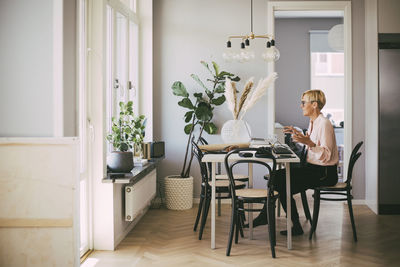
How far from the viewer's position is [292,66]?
9.00 m

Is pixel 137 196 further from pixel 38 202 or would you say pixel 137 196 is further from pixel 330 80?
pixel 330 80

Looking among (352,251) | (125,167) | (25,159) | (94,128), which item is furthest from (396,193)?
(25,159)

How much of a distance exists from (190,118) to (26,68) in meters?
2.85

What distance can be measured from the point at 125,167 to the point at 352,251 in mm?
2052

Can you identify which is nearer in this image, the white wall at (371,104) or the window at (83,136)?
the window at (83,136)

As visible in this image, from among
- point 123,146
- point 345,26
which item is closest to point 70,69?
point 123,146

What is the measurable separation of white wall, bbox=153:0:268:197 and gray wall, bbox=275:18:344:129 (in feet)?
11.5

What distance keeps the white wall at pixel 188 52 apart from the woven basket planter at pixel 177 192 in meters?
0.57

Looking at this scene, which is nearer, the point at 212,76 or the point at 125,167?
the point at 125,167

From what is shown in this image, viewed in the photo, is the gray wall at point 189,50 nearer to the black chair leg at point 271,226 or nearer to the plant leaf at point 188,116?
the plant leaf at point 188,116

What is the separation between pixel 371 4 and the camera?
5223mm

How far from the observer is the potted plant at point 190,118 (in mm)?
5281

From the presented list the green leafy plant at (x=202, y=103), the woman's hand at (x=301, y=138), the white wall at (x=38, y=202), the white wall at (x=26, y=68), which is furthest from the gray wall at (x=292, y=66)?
the white wall at (x=38, y=202)

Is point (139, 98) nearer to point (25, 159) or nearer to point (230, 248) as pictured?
point (230, 248)
